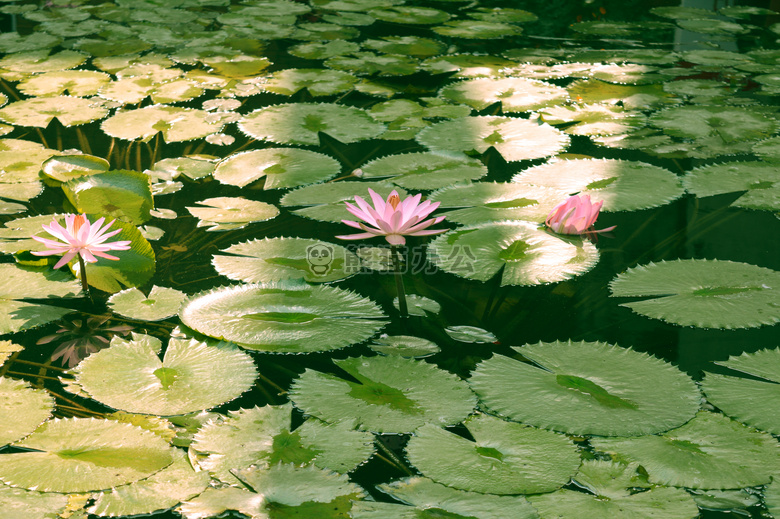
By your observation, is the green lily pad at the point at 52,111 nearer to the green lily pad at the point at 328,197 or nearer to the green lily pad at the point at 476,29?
the green lily pad at the point at 328,197

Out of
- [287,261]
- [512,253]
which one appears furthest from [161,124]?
[512,253]

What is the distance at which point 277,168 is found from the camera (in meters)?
1.97

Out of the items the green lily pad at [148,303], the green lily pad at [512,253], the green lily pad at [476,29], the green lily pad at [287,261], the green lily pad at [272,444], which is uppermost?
the green lily pad at [476,29]

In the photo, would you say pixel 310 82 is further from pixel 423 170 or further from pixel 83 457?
pixel 83 457

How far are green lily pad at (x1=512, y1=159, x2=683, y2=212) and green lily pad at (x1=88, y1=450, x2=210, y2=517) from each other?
120 cm

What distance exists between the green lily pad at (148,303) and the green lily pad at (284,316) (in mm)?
45

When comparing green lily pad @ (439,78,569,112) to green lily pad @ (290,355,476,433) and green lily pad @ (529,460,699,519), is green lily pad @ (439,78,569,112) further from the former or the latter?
green lily pad @ (529,460,699,519)

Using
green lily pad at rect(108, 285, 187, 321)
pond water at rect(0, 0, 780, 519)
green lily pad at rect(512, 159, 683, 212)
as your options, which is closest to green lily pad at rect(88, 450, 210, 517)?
pond water at rect(0, 0, 780, 519)

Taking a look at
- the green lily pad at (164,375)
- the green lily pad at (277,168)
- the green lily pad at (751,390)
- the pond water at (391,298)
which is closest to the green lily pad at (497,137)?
the pond water at (391,298)

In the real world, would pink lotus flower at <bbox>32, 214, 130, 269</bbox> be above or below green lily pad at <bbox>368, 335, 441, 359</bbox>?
above

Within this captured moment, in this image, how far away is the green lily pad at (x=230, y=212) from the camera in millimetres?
1695

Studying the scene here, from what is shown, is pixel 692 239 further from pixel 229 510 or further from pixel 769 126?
pixel 229 510

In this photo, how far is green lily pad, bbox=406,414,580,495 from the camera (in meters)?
0.93

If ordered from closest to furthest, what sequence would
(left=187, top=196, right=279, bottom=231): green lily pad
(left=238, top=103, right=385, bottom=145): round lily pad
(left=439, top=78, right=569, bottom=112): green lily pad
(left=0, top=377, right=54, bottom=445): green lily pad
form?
(left=0, top=377, right=54, bottom=445): green lily pad < (left=187, top=196, right=279, bottom=231): green lily pad < (left=238, top=103, right=385, bottom=145): round lily pad < (left=439, top=78, right=569, bottom=112): green lily pad
